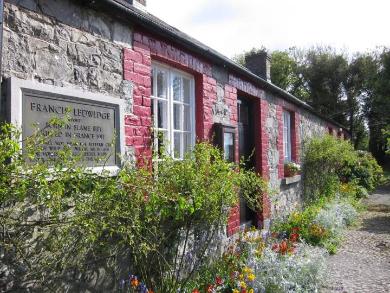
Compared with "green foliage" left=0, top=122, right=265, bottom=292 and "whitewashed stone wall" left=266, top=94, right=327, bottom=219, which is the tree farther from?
"green foliage" left=0, top=122, right=265, bottom=292

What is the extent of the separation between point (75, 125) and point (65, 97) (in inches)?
10.0

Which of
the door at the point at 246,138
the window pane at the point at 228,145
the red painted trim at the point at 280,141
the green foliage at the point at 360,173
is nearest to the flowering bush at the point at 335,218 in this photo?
the red painted trim at the point at 280,141

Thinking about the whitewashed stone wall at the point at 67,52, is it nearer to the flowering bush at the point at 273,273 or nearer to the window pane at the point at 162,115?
the window pane at the point at 162,115

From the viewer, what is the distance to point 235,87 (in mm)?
6867

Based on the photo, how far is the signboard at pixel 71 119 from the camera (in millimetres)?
2963

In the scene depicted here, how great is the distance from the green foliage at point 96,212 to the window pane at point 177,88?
3.69 feet

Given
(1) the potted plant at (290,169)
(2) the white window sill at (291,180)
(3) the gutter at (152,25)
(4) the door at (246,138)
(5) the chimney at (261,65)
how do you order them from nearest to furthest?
(3) the gutter at (152,25)
(4) the door at (246,138)
(2) the white window sill at (291,180)
(1) the potted plant at (290,169)
(5) the chimney at (261,65)

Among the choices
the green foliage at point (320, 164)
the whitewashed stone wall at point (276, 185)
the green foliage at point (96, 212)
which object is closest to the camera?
the green foliage at point (96, 212)

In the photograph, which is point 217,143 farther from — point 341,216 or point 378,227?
point 378,227

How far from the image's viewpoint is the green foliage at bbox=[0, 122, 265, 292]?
2.66 meters

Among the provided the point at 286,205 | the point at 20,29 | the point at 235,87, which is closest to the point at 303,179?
the point at 286,205

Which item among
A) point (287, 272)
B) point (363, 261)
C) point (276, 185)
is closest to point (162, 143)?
point (287, 272)

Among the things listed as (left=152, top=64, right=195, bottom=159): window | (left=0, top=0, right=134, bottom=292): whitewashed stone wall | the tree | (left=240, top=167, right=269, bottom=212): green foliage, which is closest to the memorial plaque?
(left=0, top=0, right=134, bottom=292): whitewashed stone wall

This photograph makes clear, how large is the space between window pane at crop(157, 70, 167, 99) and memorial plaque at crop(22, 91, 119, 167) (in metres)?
1.23
